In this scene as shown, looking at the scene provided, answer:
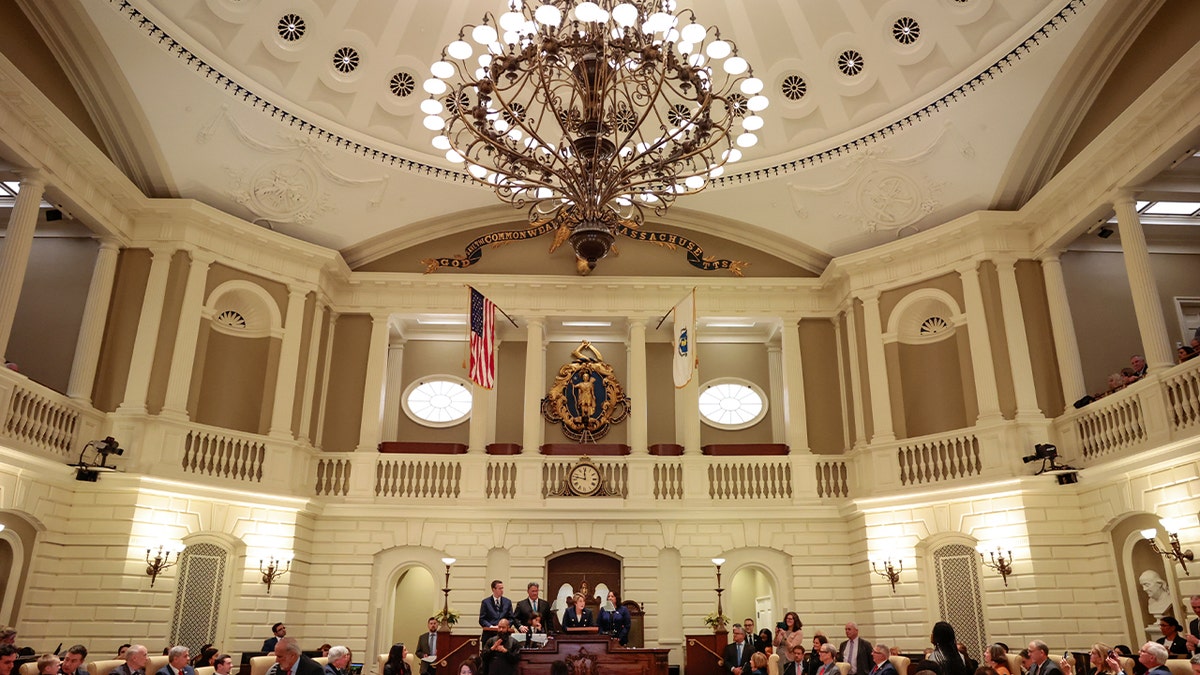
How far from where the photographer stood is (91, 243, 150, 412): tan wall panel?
46.5 ft

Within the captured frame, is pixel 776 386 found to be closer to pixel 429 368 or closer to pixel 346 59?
pixel 429 368

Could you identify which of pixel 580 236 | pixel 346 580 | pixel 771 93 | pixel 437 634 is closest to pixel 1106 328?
pixel 771 93

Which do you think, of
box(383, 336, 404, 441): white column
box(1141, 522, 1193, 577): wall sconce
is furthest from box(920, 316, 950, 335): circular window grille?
box(383, 336, 404, 441): white column

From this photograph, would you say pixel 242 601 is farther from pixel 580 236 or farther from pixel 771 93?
pixel 771 93

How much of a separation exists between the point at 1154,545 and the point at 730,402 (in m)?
9.14

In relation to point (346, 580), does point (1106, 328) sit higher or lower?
higher

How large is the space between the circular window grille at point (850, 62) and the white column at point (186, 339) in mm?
11592

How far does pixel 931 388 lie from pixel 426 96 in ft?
35.5

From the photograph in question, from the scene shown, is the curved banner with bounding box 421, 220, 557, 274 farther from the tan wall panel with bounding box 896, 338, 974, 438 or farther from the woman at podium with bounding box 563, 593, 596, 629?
the woman at podium with bounding box 563, 593, 596, 629

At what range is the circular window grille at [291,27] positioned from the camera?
14312 millimetres

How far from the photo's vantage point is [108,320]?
14516 mm

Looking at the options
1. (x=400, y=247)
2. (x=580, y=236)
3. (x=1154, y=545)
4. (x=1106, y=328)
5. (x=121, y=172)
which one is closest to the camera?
(x=580, y=236)

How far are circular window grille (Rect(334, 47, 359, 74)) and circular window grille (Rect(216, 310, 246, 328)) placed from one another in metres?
4.95

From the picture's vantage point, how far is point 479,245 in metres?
18.2
